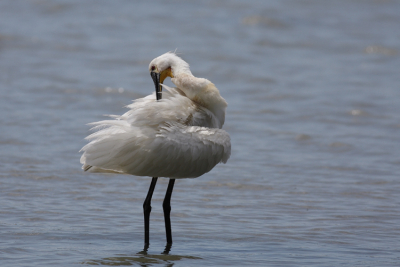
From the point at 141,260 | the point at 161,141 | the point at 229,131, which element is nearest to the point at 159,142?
the point at 161,141

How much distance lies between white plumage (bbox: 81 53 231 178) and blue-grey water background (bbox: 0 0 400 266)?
81cm

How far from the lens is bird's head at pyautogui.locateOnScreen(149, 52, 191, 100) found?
6.74 metres

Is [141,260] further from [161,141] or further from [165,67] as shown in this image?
[165,67]

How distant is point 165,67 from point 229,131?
4683 mm

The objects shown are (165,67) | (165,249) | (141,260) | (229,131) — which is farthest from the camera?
(229,131)

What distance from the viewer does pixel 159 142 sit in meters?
5.86

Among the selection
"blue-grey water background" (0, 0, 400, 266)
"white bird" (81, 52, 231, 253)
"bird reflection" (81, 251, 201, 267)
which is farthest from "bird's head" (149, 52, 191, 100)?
"bird reflection" (81, 251, 201, 267)

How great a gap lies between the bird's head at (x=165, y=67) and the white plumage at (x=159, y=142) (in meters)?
0.48

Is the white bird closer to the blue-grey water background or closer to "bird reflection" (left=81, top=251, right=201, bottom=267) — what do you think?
"bird reflection" (left=81, top=251, right=201, bottom=267)

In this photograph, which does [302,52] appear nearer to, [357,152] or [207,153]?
[357,152]

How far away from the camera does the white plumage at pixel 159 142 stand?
5.88m

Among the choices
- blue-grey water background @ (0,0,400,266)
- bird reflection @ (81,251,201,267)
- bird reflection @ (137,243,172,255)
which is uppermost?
blue-grey water background @ (0,0,400,266)

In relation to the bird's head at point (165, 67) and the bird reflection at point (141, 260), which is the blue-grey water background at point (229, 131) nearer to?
the bird reflection at point (141, 260)

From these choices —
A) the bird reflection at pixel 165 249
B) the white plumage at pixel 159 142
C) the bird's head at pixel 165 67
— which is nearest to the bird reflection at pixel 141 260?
the bird reflection at pixel 165 249
